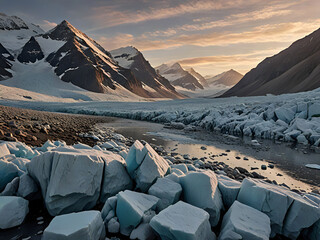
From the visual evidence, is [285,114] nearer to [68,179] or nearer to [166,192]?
[166,192]

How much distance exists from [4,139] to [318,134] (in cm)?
1715

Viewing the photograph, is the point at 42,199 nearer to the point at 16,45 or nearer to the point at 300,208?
the point at 300,208

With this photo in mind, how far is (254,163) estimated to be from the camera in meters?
8.95

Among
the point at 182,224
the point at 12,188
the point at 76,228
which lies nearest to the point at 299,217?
the point at 182,224

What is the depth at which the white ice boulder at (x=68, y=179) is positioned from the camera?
13.3 feet

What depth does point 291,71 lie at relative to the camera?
2488 inches

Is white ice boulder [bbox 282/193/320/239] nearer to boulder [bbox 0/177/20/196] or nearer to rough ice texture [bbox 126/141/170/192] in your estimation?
rough ice texture [bbox 126/141/170/192]

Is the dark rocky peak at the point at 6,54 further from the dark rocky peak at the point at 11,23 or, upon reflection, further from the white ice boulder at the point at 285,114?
the white ice boulder at the point at 285,114

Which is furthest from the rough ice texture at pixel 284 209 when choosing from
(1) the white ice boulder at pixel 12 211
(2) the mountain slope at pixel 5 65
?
(2) the mountain slope at pixel 5 65

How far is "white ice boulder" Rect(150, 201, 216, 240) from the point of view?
308 centimetres

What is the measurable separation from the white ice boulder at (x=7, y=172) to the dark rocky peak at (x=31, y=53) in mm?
136804

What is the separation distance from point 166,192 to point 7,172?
377cm

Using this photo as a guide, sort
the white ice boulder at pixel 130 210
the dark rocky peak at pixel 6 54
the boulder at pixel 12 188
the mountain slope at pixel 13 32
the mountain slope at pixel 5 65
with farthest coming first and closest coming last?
the mountain slope at pixel 13 32, the dark rocky peak at pixel 6 54, the mountain slope at pixel 5 65, the boulder at pixel 12 188, the white ice boulder at pixel 130 210

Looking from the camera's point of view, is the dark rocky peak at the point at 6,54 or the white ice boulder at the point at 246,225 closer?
the white ice boulder at the point at 246,225
